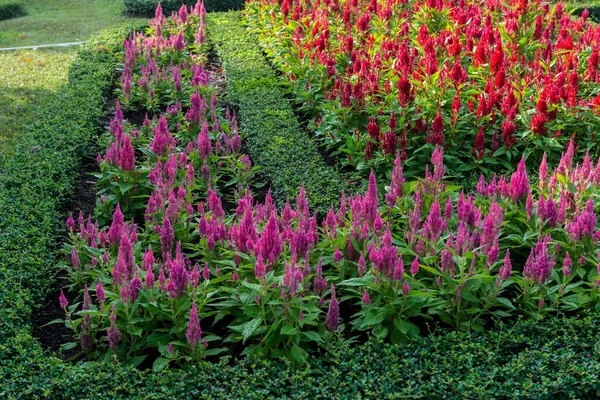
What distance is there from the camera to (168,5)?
14836 mm

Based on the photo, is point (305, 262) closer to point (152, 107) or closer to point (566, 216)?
point (566, 216)

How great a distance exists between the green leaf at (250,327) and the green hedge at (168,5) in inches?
450

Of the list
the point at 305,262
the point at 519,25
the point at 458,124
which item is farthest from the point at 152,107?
the point at 305,262

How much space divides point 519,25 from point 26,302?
20.2 ft

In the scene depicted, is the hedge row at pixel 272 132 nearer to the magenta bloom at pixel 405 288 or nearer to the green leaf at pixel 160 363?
the magenta bloom at pixel 405 288

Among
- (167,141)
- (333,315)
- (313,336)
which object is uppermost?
(167,141)

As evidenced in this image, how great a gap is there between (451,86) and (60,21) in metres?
9.39

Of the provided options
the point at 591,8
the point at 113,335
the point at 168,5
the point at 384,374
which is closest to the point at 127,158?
the point at 113,335

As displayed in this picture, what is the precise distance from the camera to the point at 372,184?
493 centimetres

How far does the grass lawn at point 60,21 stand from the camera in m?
13.1

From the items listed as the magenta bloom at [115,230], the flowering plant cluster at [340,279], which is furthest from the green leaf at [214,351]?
the magenta bloom at [115,230]

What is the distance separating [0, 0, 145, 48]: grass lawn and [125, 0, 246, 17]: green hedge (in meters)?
0.29

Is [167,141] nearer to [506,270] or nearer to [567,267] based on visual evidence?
[506,270]

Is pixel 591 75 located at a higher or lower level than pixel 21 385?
higher
